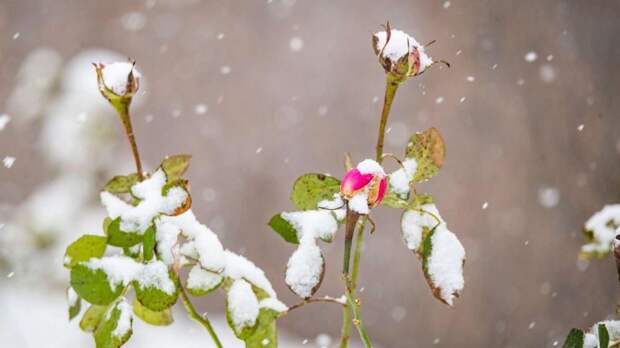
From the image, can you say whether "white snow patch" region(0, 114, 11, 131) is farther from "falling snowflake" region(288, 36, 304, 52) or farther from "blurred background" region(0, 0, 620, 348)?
"falling snowflake" region(288, 36, 304, 52)

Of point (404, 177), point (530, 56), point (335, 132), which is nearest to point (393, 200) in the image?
point (404, 177)

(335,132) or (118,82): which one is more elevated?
(335,132)

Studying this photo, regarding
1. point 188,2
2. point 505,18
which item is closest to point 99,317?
point 505,18

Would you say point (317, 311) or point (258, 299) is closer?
point (258, 299)

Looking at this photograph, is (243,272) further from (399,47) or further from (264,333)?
(399,47)

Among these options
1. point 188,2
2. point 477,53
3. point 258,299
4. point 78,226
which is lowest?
point 258,299

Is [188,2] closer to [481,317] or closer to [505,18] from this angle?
[505,18]
